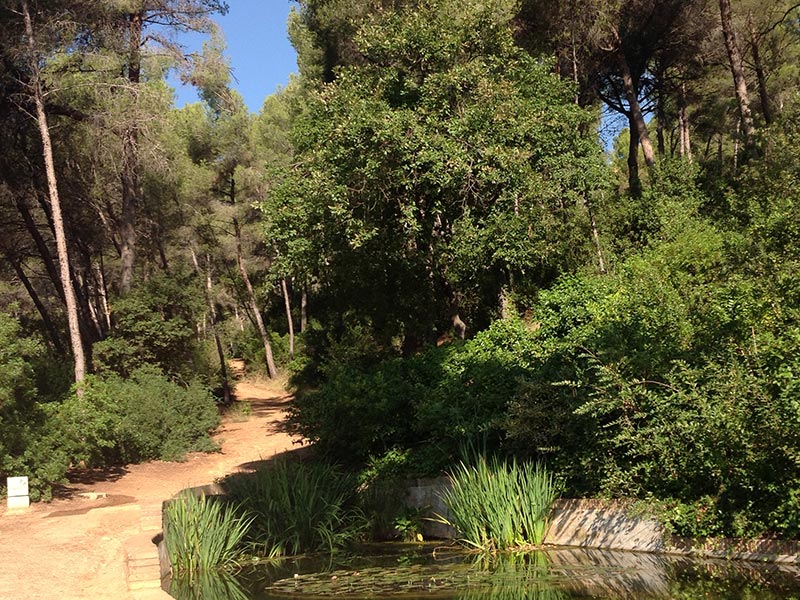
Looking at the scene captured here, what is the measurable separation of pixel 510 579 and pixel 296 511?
3.30 m

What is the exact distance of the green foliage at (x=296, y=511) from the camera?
30.3ft

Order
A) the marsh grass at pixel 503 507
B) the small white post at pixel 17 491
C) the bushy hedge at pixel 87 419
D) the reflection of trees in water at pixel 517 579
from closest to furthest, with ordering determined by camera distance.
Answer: the reflection of trees in water at pixel 517 579, the marsh grass at pixel 503 507, the small white post at pixel 17 491, the bushy hedge at pixel 87 419

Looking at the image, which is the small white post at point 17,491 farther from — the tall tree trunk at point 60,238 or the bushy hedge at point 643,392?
the tall tree trunk at point 60,238

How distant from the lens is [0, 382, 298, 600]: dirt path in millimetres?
6941

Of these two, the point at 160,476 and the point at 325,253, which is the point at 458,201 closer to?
the point at 325,253

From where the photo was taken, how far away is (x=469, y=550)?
8453 mm

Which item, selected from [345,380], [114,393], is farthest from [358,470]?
[114,393]

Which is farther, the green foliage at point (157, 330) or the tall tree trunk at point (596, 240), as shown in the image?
the green foliage at point (157, 330)

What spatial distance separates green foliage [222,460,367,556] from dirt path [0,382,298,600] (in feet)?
4.57

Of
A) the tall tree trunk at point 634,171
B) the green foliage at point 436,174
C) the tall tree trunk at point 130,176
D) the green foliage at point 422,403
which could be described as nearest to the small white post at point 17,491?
the green foliage at point 422,403

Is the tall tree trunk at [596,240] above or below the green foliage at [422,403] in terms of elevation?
above

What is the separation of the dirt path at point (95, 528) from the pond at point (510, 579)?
3.04 ft

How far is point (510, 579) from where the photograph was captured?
7117 millimetres

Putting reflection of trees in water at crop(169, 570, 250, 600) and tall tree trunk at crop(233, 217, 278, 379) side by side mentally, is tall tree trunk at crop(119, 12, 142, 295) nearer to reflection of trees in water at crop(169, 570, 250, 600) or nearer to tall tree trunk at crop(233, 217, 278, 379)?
tall tree trunk at crop(233, 217, 278, 379)
